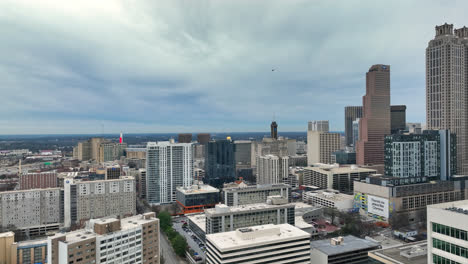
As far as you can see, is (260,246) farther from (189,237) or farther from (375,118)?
(375,118)

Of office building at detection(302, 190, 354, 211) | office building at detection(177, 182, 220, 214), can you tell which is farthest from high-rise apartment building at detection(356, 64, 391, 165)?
office building at detection(177, 182, 220, 214)

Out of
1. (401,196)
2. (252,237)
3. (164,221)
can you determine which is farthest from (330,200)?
(252,237)

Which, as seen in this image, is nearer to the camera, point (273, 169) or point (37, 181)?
point (37, 181)

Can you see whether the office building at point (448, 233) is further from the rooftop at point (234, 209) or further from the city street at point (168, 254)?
the city street at point (168, 254)

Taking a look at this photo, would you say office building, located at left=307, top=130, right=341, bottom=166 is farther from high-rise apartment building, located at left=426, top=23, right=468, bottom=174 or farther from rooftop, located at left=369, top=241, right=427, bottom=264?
rooftop, located at left=369, top=241, right=427, bottom=264

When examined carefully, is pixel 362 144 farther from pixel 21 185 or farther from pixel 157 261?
pixel 21 185

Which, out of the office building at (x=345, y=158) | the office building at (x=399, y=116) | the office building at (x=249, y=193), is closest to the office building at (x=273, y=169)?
the office building at (x=249, y=193)

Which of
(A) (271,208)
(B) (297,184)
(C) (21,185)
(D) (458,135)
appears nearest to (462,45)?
(D) (458,135)
